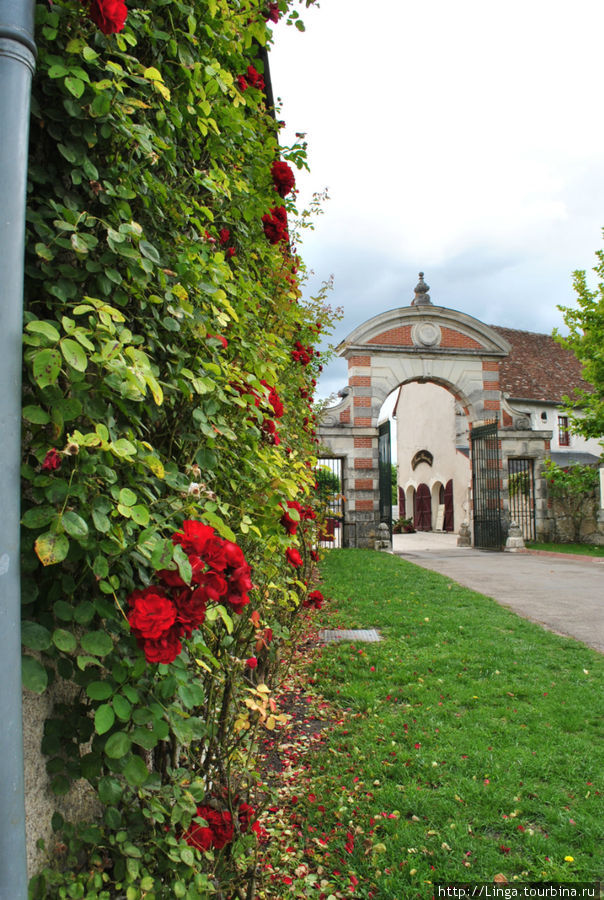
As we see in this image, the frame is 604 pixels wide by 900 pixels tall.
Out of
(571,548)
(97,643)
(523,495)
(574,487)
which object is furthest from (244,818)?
(523,495)

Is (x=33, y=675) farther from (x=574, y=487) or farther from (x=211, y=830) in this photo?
(x=574, y=487)

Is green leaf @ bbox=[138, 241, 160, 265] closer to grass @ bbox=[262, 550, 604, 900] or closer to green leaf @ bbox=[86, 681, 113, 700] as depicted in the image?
green leaf @ bbox=[86, 681, 113, 700]

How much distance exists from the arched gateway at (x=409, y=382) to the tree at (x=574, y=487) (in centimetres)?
167

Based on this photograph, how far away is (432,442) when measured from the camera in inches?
1021

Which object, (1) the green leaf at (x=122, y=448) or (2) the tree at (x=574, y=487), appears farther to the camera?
(2) the tree at (x=574, y=487)

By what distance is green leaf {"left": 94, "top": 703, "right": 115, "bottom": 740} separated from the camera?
42.3 inches

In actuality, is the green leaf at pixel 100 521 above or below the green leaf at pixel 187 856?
above

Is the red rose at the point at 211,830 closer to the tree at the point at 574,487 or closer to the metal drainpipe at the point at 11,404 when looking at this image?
the metal drainpipe at the point at 11,404

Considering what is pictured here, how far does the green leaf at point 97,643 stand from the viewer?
111 centimetres

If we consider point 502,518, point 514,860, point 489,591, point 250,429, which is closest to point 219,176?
point 250,429

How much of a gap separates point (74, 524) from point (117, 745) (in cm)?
47

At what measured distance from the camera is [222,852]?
1.78 metres

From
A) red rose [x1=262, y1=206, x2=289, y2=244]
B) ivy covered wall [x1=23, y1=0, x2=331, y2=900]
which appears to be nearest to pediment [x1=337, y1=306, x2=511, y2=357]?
red rose [x1=262, y1=206, x2=289, y2=244]

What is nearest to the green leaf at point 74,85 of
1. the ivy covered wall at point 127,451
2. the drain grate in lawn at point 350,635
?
the ivy covered wall at point 127,451
